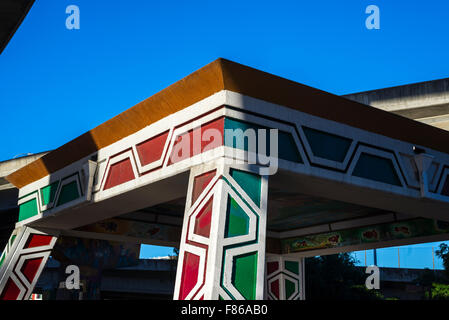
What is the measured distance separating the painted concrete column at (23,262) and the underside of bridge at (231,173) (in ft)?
0.08

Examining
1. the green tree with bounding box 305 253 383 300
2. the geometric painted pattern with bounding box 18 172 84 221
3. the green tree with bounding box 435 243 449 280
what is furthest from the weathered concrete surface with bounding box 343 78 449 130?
the green tree with bounding box 305 253 383 300

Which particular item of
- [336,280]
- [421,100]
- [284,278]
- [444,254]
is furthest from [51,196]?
[336,280]

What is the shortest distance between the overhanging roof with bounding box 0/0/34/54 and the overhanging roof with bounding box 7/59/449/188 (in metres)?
2.65

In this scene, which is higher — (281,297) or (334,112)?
(334,112)

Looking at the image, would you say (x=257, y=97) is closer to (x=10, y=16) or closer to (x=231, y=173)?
(x=231, y=173)

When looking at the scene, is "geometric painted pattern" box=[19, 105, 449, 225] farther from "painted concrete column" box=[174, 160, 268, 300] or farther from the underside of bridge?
"painted concrete column" box=[174, 160, 268, 300]

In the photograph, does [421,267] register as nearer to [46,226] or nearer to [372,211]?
[372,211]

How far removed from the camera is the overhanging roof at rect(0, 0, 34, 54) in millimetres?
6008

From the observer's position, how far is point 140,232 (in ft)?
45.8

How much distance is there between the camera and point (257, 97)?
8.14 metres

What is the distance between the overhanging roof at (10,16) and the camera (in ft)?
19.7

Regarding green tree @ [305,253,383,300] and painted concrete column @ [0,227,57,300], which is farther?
green tree @ [305,253,383,300]

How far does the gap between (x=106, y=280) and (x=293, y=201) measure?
69.0 feet

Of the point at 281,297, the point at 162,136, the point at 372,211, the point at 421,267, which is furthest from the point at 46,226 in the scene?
the point at 421,267
